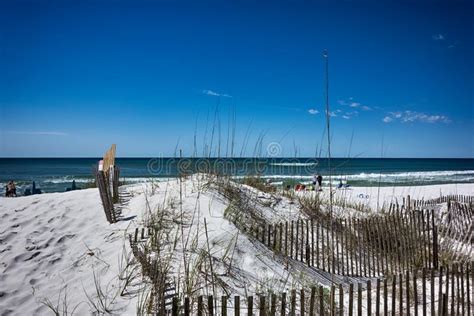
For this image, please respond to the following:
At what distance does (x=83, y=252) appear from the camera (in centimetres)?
555

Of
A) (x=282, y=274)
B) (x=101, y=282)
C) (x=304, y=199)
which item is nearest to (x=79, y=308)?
(x=101, y=282)

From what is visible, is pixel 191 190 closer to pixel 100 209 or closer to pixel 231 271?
pixel 100 209

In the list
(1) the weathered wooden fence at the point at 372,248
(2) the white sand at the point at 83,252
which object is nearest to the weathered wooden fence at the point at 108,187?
(2) the white sand at the point at 83,252

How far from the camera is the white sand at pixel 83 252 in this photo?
14.1ft

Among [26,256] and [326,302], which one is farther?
[26,256]

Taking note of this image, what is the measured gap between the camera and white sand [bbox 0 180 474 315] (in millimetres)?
4309

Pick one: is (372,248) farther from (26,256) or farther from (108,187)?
(26,256)

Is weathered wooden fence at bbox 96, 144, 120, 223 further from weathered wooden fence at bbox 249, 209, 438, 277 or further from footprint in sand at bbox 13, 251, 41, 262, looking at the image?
weathered wooden fence at bbox 249, 209, 438, 277

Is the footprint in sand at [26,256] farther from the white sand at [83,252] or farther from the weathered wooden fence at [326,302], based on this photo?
the weathered wooden fence at [326,302]

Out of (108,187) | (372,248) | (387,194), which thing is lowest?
(387,194)

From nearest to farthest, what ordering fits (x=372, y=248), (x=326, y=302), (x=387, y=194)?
(x=326, y=302) < (x=372, y=248) < (x=387, y=194)

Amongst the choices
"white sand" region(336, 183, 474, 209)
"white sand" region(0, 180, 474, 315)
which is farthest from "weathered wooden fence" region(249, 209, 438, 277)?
"white sand" region(336, 183, 474, 209)

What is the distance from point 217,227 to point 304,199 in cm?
402

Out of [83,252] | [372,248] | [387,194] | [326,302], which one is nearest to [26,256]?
[83,252]
